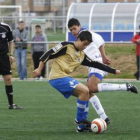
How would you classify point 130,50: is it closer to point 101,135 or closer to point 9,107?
point 9,107

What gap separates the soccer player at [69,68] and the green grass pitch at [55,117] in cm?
43

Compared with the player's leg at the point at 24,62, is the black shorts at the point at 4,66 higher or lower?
higher

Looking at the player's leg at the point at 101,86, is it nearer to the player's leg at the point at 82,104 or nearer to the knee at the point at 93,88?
the knee at the point at 93,88

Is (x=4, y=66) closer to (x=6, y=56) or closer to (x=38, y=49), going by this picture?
(x=6, y=56)

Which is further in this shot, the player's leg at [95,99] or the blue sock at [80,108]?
the player's leg at [95,99]

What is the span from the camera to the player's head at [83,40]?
9086 mm

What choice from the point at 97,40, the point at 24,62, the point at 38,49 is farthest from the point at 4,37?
the point at 38,49

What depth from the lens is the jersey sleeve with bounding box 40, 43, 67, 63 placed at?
9.16 m

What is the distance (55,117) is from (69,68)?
1932 mm

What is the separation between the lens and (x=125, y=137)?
28.8 feet

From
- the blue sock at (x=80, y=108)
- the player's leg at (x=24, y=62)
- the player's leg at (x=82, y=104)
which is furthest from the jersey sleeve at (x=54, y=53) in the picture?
the player's leg at (x=24, y=62)

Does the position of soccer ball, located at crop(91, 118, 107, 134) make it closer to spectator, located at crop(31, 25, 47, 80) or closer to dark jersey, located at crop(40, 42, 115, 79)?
dark jersey, located at crop(40, 42, 115, 79)

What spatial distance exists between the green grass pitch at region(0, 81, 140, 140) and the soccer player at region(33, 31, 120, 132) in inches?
16.9

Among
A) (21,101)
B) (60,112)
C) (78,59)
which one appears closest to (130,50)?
(21,101)
